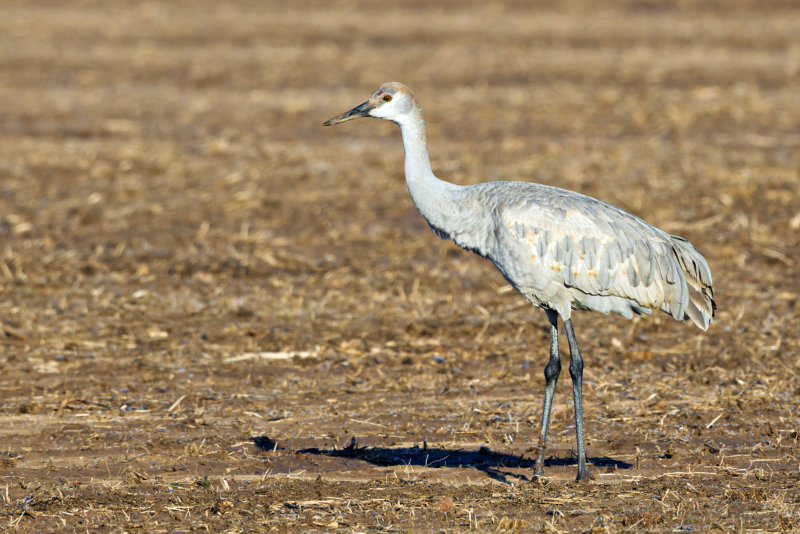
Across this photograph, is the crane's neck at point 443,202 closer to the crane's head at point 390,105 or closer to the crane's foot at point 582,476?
the crane's head at point 390,105

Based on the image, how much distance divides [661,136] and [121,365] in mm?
10112

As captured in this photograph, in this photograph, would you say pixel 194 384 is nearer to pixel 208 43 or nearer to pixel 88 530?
pixel 88 530

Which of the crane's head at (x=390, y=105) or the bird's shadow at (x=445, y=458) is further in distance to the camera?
the crane's head at (x=390, y=105)

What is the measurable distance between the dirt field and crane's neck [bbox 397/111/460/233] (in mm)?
1491

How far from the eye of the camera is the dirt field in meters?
5.71

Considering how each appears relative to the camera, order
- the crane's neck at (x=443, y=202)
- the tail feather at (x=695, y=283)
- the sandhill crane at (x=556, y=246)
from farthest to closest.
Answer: the tail feather at (x=695, y=283) → the crane's neck at (x=443, y=202) → the sandhill crane at (x=556, y=246)

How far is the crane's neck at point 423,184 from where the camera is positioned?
20.7 feet

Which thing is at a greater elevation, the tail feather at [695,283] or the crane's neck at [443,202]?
the crane's neck at [443,202]

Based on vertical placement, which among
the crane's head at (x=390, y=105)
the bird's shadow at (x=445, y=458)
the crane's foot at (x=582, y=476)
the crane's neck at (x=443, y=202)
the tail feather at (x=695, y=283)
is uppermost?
the crane's head at (x=390, y=105)

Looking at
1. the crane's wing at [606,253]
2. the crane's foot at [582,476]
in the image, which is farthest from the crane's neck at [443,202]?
the crane's foot at [582,476]

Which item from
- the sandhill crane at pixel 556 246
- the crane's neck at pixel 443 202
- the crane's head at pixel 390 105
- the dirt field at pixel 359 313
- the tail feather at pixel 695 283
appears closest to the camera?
the dirt field at pixel 359 313

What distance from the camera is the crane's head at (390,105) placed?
642cm

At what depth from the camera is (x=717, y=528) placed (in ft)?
16.8

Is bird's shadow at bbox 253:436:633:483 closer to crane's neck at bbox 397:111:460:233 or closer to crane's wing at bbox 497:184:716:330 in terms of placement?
crane's wing at bbox 497:184:716:330
